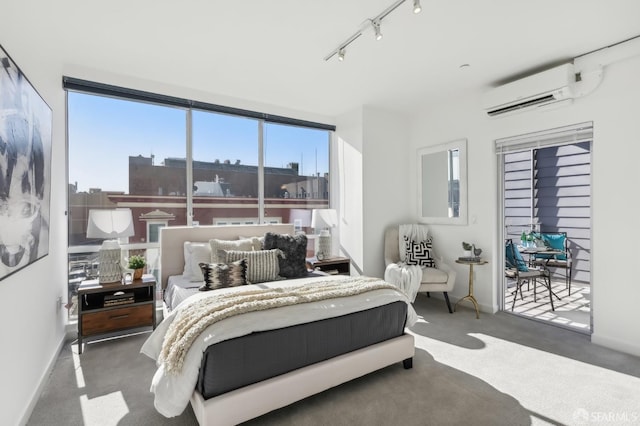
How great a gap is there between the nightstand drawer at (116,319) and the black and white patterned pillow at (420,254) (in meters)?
3.15

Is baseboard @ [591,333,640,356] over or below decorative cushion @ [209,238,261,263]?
below

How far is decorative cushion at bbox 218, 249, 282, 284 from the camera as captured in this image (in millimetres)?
3094

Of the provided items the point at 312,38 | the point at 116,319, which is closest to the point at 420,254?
the point at 312,38

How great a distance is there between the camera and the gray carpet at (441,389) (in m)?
2.00

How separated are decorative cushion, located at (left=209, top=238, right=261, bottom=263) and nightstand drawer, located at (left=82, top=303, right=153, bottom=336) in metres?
0.79

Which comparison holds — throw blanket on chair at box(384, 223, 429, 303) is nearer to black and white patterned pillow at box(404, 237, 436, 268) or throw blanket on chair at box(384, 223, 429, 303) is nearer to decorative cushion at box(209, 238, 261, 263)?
black and white patterned pillow at box(404, 237, 436, 268)

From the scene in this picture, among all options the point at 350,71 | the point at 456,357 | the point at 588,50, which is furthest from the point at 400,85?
A: the point at 456,357

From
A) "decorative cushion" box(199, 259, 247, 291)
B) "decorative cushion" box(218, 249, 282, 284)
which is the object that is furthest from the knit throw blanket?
"decorative cushion" box(218, 249, 282, 284)

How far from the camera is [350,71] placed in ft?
11.4

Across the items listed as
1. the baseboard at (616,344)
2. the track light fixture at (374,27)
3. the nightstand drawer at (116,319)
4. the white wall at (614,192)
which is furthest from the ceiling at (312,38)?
the baseboard at (616,344)

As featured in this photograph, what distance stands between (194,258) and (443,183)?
341cm

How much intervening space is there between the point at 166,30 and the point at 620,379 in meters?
4.48

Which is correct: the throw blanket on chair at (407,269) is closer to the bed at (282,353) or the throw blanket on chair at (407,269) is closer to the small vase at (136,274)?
the bed at (282,353)

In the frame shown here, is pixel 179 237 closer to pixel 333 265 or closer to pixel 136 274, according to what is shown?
pixel 136 274
